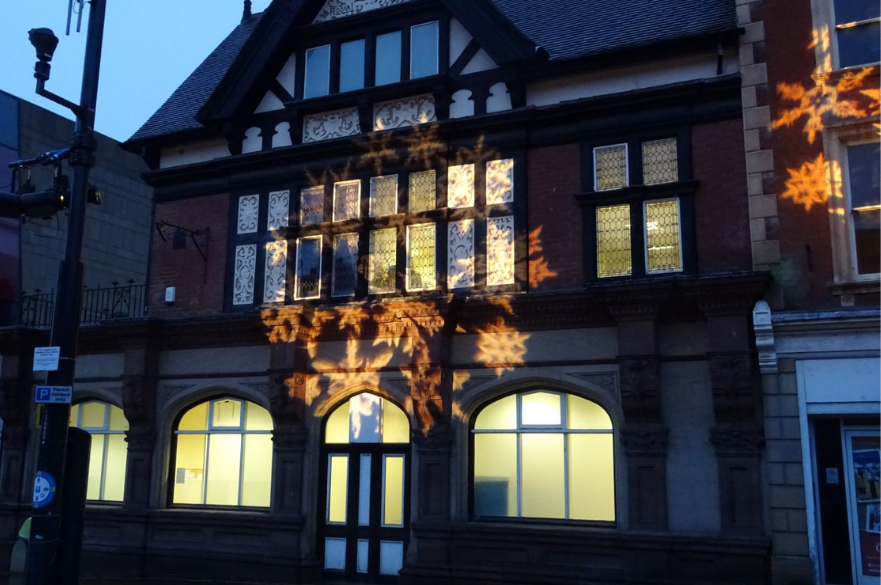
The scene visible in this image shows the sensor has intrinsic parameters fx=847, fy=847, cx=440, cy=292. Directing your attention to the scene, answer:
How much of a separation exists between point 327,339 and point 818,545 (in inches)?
344

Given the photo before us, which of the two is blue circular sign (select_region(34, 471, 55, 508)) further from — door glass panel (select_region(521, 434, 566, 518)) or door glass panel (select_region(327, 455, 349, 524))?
door glass panel (select_region(521, 434, 566, 518))

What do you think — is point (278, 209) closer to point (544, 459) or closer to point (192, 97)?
point (192, 97)

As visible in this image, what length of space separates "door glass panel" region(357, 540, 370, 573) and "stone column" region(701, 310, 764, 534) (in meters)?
6.13

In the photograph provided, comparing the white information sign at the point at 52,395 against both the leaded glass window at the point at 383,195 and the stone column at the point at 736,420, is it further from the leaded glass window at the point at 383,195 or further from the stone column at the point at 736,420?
the stone column at the point at 736,420

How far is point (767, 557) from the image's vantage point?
1188cm

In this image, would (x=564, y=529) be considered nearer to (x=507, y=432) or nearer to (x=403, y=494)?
(x=507, y=432)

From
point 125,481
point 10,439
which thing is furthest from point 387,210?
point 10,439

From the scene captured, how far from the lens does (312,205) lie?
54.2 feet

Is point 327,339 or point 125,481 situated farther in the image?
point 125,481

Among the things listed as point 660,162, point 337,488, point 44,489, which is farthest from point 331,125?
point 44,489

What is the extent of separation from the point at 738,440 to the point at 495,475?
13.2ft

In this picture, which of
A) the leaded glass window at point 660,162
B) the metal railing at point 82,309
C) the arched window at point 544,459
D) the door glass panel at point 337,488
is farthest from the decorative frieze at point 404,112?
the metal railing at point 82,309

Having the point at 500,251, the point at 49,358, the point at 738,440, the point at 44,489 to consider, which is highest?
the point at 500,251

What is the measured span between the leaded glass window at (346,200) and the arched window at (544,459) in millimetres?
4586
